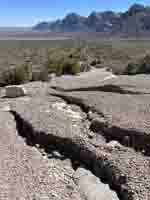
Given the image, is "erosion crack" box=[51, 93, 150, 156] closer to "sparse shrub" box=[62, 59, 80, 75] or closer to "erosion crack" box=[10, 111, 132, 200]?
"erosion crack" box=[10, 111, 132, 200]

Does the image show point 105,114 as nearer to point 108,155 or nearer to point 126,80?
point 108,155

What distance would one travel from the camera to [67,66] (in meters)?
24.9

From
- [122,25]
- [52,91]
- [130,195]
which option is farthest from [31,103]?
[122,25]

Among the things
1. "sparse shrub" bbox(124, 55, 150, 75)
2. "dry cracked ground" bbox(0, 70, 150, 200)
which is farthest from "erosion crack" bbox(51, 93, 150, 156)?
"sparse shrub" bbox(124, 55, 150, 75)

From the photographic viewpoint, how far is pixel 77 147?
8.59m

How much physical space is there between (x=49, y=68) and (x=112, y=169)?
1965 cm

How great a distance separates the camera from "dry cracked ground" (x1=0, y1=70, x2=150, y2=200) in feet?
22.0

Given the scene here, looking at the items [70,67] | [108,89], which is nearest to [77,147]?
[108,89]

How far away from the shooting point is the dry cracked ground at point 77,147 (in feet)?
22.0

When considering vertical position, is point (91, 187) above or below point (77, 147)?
below

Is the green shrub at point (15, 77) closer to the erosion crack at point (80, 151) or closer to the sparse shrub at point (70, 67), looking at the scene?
the sparse shrub at point (70, 67)

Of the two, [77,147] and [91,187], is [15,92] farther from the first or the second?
[91,187]

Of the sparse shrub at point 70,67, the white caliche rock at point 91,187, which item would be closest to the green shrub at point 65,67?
the sparse shrub at point 70,67

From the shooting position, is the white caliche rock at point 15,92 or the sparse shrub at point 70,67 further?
the sparse shrub at point 70,67
